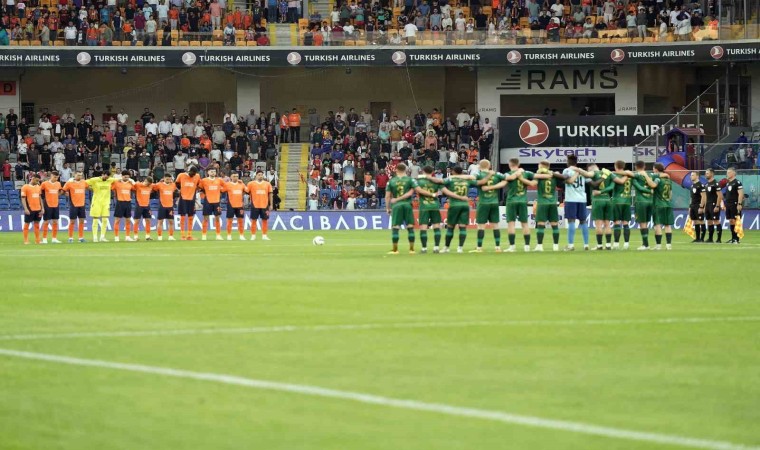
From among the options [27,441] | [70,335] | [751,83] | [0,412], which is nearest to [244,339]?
[70,335]

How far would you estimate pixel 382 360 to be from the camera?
1115 cm

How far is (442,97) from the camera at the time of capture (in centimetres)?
6475

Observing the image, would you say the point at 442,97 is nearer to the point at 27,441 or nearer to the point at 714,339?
the point at 714,339

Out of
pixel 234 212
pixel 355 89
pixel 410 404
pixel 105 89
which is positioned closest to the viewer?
pixel 410 404

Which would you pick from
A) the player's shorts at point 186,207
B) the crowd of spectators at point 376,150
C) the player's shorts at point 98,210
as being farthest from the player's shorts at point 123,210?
the crowd of spectators at point 376,150

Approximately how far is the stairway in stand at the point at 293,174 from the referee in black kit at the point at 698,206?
2125cm

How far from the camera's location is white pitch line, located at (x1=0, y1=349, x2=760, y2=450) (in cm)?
778

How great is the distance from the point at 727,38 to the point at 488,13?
1056cm

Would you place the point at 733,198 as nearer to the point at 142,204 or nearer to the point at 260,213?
the point at 260,213

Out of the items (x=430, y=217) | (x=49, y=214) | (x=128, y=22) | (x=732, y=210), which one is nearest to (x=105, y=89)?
(x=128, y=22)

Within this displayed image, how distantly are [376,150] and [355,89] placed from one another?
9.38 m

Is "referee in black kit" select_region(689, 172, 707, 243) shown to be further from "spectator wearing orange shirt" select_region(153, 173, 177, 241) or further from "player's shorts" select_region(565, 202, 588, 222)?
"spectator wearing orange shirt" select_region(153, 173, 177, 241)

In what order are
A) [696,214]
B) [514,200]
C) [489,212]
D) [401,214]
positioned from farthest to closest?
[696,214] < [514,200] < [489,212] < [401,214]

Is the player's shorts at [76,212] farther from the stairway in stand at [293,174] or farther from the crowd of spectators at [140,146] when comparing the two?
the stairway in stand at [293,174]
